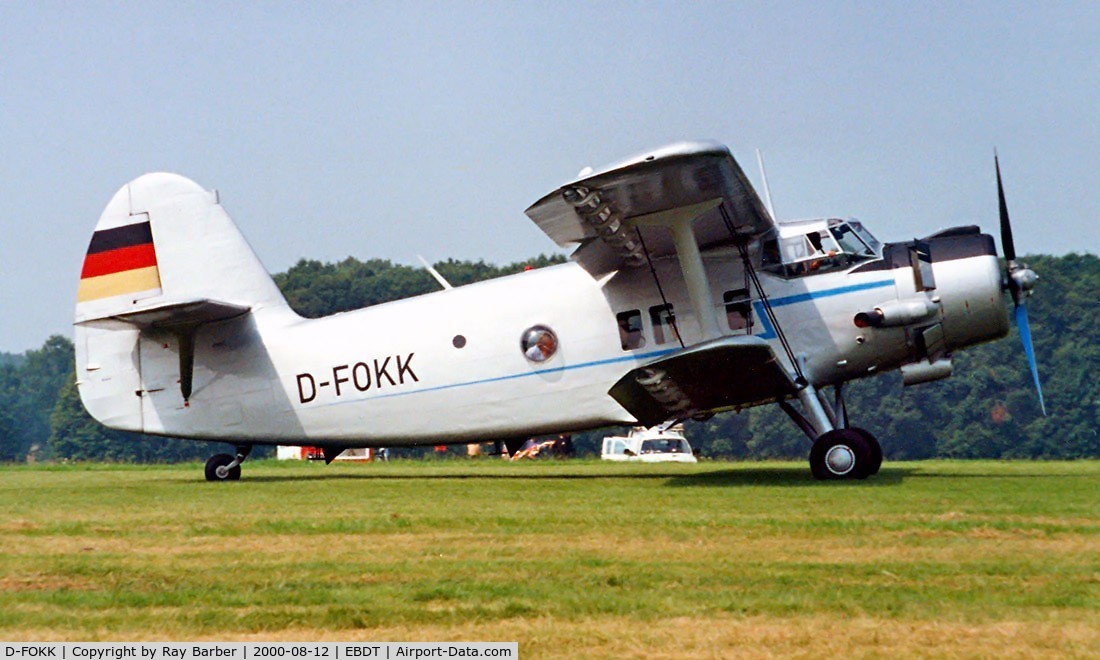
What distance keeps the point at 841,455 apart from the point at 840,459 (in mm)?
46

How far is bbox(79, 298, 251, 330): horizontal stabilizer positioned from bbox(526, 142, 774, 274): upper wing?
15.2 feet

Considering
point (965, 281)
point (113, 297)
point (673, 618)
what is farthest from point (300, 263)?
point (673, 618)

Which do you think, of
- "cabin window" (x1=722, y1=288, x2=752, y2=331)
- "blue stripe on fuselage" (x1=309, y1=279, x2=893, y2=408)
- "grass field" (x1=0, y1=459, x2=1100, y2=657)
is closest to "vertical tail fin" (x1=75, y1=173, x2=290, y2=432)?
"blue stripe on fuselage" (x1=309, y1=279, x2=893, y2=408)

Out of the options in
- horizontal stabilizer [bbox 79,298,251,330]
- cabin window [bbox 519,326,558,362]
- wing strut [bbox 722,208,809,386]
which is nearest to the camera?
wing strut [bbox 722,208,809,386]

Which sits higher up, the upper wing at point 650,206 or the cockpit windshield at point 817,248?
the upper wing at point 650,206

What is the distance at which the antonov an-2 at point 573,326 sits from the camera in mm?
13742

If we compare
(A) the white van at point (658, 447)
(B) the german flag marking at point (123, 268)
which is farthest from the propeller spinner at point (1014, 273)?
(A) the white van at point (658, 447)

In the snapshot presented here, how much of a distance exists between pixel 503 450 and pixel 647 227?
398 centimetres

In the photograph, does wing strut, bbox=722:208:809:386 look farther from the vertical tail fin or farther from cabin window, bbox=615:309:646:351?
the vertical tail fin

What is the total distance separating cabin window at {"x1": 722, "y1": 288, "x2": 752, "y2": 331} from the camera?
577 inches

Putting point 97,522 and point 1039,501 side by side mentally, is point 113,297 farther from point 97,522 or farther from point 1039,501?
point 1039,501

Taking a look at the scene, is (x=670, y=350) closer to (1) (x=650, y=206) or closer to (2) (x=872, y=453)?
(1) (x=650, y=206)

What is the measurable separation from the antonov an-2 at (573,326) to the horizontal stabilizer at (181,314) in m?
0.04

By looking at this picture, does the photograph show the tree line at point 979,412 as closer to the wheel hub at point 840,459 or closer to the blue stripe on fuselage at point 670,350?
the blue stripe on fuselage at point 670,350
